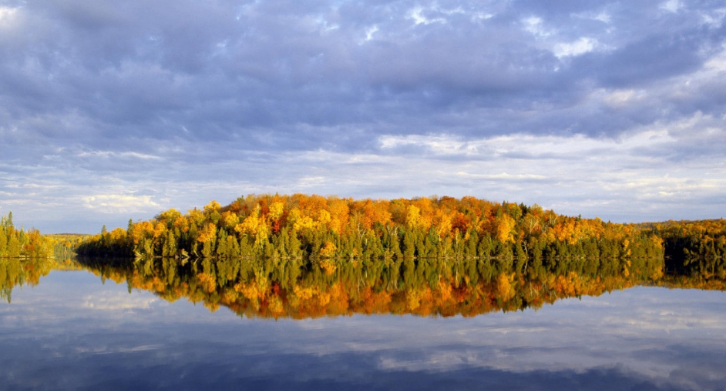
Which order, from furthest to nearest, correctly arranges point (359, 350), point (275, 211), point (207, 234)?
1. point (275, 211)
2. point (207, 234)
3. point (359, 350)

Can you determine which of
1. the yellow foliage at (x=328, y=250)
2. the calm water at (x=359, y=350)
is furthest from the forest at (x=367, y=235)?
the calm water at (x=359, y=350)

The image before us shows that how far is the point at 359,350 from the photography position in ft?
55.1

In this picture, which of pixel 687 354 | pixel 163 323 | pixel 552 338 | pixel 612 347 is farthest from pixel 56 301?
pixel 687 354

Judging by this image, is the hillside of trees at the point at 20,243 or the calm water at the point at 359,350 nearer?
the calm water at the point at 359,350

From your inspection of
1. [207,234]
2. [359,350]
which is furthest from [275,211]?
[359,350]

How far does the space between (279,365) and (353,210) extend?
107 meters

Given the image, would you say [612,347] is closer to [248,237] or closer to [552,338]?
[552,338]

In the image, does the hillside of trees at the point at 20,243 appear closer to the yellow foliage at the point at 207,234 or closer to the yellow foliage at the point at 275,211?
the yellow foliage at the point at 207,234

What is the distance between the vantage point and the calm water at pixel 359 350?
1346 centimetres

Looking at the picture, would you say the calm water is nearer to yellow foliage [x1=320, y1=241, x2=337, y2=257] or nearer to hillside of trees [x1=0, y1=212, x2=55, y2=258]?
yellow foliage [x1=320, y1=241, x2=337, y2=257]

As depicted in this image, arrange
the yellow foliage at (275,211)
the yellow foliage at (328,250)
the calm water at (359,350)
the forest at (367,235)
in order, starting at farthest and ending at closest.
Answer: the yellow foliage at (275,211)
the forest at (367,235)
the yellow foliage at (328,250)
the calm water at (359,350)

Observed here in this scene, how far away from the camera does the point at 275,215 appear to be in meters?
109

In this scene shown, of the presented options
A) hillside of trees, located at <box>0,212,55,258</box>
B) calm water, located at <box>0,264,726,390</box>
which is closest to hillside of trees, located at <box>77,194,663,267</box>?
hillside of trees, located at <box>0,212,55,258</box>

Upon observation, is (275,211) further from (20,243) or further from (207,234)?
(20,243)
